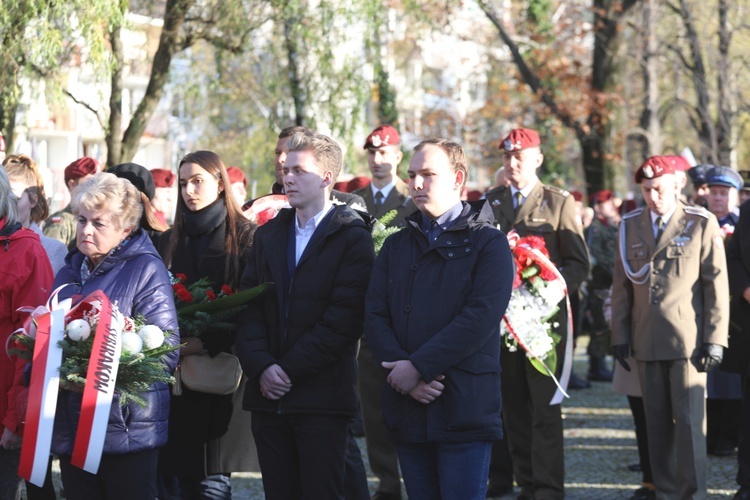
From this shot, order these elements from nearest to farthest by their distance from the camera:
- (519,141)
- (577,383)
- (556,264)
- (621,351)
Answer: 1. (621,351)
2. (519,141)
3. (556,264)
4. (577,383)

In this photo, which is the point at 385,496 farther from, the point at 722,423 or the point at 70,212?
the point at 722,423

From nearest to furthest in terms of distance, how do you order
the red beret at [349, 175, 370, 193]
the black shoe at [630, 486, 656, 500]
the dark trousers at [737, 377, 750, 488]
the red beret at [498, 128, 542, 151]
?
the dark trousers at [737, 377, 750, 488] → the red beret at [498, 128, 542, 151] → the black shoe at [630, 486, 656, 500] → the red beret at [349, 175, 370, 193]

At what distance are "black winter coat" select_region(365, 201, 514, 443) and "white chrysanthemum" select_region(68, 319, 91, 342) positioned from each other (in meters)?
1.28

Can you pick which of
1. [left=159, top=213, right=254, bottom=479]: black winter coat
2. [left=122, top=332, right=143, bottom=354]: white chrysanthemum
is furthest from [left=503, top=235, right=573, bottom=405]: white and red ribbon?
[left=122, top=332, right=143, bottom=354]: white chrysanthemum

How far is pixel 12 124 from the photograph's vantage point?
1198 centimetres

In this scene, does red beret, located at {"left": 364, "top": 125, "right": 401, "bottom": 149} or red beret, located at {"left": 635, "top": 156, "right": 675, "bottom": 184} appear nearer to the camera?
red beret, located at {"left": 635, "top": 156, "right": 675, "bottom": 184}

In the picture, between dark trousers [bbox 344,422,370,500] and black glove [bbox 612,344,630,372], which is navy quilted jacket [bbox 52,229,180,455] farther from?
black glove [bbox 612,344,630,372]

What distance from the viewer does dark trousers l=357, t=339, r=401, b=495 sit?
8.09 meters

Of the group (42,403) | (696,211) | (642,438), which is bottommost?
(642,438)

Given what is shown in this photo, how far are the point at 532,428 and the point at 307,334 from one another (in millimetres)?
2966

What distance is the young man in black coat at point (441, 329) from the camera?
16.5ft

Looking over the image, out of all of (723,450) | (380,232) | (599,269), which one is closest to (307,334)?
(380,232)

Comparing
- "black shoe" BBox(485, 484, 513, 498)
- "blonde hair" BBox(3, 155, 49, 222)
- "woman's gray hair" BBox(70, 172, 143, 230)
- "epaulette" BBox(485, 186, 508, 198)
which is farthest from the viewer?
"epaulette" BBox(485, 186, 508, 198)

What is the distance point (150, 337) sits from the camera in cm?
494
